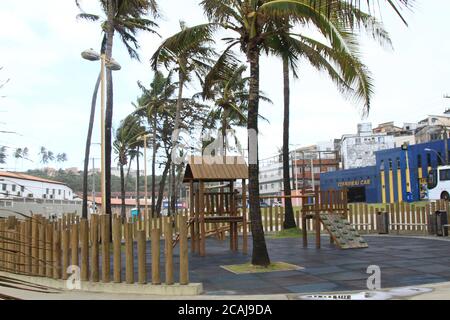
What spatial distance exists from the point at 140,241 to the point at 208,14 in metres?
6.68

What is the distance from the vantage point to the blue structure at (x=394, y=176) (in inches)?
1876

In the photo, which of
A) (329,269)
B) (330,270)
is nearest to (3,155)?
(330,270)

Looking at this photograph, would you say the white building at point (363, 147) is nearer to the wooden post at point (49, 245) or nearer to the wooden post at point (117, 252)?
the wooden post at point (49, 245)

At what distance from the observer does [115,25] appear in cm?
1975

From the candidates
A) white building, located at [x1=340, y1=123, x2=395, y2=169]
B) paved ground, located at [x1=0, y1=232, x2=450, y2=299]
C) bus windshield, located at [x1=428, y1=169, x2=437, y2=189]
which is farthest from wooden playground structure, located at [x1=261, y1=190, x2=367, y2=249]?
white building, located at [x1=340, y1=123, x2=395, y2=169]

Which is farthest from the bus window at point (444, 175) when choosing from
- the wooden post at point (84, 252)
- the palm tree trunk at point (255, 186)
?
the wooden post at point (84, 252)

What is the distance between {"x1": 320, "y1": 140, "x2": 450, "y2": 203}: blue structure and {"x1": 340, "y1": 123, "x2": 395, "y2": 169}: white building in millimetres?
23313

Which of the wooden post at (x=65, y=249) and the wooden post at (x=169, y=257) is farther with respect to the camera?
the wooden post at (x=65, y=249)

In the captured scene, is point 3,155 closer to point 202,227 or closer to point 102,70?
point 202,227

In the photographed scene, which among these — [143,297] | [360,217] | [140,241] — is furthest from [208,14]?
[360,217]

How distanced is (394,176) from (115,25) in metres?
43.3

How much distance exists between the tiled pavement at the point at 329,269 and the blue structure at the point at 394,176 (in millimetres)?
35218

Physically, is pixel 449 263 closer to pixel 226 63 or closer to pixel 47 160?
pixel 226 63

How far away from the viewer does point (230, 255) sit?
46.3ft
